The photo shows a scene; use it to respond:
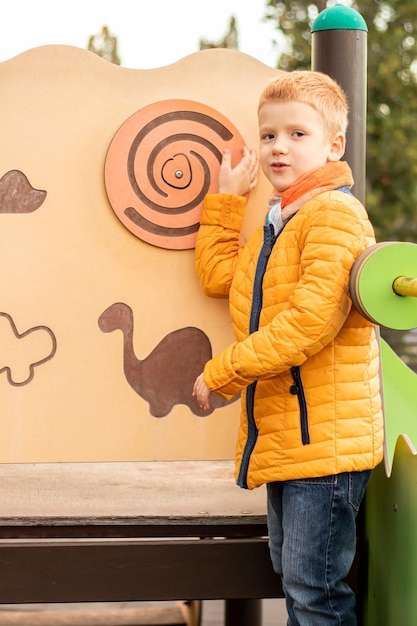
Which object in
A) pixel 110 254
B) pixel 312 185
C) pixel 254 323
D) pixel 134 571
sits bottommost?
pixel 134 571

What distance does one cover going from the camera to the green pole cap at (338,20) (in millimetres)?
2434

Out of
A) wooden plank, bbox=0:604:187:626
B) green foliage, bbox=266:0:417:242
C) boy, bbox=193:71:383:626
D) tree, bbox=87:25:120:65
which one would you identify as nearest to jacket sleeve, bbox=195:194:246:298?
boy, bbox=193:71:383:626

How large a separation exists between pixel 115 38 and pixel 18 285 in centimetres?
1264

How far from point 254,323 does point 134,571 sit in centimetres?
64

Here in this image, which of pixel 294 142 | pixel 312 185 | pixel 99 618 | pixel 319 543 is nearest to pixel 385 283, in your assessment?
pixel 312 185

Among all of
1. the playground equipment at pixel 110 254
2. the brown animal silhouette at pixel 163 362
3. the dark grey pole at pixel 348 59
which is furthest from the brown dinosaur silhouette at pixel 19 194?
the dark grey pole at pixel 348 59

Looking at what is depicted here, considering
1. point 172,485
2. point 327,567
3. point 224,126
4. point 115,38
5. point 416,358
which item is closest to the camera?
point 327,567

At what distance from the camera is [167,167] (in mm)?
2561

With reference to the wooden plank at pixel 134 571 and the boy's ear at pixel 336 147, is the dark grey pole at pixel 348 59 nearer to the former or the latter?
the boy's ear at pixel 336 147

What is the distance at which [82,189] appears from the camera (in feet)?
8.46

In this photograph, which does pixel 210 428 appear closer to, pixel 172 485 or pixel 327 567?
pixel 172 485

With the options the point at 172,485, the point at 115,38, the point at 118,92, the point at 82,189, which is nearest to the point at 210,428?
the point at 172,485

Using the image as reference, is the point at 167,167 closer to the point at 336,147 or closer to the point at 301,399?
the point at 336,147

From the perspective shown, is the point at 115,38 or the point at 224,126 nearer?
the point at 224,126
